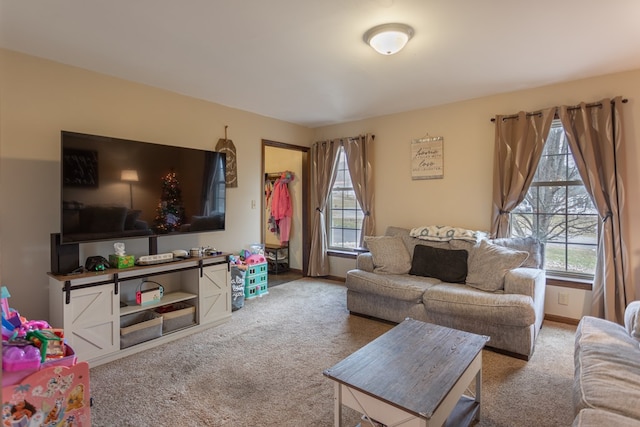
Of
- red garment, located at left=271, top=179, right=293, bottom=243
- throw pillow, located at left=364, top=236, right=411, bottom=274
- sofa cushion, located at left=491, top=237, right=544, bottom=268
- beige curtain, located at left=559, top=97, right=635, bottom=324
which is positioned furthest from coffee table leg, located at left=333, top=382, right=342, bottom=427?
red garment, located at left=271, top=179, right=293, bottom=243

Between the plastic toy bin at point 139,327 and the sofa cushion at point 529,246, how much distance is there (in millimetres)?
3327

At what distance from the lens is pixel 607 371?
1.71 metres

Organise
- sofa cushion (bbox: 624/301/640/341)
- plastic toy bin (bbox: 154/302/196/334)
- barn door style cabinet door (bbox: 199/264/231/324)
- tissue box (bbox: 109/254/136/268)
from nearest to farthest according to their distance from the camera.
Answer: sofa cushion (bbox: 624/301/640/341), tissue box (bbox: 109/254/136/268), plastic toy bin (bbox: 154/302/196/334), barn door style cabinet door (bbox: 199/264/231/324)

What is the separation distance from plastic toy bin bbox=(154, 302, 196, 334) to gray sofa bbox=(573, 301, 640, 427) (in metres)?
2.98

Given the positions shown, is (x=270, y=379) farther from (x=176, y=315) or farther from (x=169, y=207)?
(x=169, y=207)

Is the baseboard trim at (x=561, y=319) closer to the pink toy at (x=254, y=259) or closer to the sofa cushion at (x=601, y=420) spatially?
the sofa cushion at (x=601, y=420)

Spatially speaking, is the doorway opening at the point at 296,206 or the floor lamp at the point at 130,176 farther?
the doorway opening at the point at 296,206

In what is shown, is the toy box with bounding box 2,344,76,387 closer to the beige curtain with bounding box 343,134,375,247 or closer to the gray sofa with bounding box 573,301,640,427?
the gray sofa with bounding box 573,301,640,427

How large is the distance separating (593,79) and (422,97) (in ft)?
5.21

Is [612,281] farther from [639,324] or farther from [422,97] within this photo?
[422,97]

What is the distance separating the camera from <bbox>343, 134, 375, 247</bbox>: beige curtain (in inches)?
188

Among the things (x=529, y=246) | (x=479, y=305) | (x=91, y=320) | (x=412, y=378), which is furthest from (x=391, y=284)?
(x=91, y=320)

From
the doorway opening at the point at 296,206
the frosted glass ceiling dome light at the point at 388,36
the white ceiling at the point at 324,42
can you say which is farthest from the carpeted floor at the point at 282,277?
the frosted glass ceiling dome light at the point at 388,36

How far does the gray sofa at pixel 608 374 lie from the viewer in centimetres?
143
